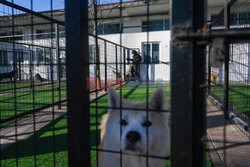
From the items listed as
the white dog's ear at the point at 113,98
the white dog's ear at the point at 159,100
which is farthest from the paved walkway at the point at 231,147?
the white dog's ear at the point at 113,98

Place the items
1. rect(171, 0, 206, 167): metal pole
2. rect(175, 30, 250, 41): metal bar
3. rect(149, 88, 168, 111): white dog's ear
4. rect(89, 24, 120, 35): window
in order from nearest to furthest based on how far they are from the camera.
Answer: rect(175, 30, 250, 41): metal bar
rect(171, 0, 206, 167): metal pole
rect(149, 88, 168, 111): white dog's ear
rect(89, 24, 120, 35): window

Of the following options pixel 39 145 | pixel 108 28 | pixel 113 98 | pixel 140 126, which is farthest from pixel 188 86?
pixel 39 145

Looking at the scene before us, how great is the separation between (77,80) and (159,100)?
1.87 ft

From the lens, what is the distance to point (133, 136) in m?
1.10

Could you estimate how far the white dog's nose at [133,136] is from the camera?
43.2 inches

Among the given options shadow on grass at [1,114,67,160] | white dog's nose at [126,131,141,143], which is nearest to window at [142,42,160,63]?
white dog's nose at [126,131,141,143]

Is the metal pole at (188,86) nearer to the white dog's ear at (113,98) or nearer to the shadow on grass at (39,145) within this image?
the white dog's ear at (113,98)

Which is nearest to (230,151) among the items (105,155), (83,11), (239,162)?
(239,162)

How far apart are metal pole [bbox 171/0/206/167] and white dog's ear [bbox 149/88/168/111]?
0.88ft

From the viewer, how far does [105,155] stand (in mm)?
1390

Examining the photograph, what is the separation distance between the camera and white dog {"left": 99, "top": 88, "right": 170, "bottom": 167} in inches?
43.6

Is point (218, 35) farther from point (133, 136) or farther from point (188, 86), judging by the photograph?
point (133, 136)

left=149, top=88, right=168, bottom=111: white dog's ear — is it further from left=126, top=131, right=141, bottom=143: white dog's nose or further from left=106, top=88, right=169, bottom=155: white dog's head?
left=126, top=131, right=141, bottom=143: white dog's nose

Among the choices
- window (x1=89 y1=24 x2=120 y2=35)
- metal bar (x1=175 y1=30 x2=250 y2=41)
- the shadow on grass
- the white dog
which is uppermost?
window (x1=89 y1=24 x2=120 y2=35)
